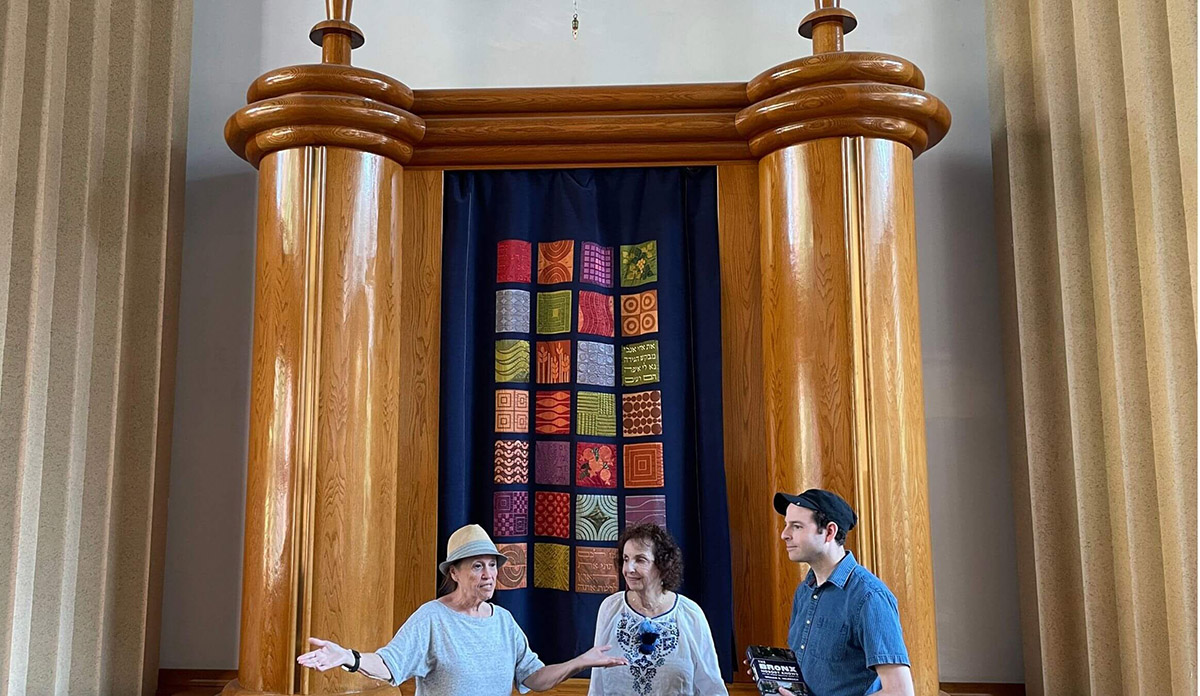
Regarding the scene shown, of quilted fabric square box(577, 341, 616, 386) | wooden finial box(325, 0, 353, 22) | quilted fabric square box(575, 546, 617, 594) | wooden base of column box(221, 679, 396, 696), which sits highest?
wooden finial box(325, 0, 353, 22)

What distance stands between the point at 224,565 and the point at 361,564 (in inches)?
31.8

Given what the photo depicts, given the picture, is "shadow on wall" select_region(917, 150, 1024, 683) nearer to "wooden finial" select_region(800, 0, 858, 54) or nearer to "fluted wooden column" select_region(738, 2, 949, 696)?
"fluted wooden column" select_region(738, 2, 949, 696)

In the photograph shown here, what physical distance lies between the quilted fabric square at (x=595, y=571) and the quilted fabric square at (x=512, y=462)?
26cm

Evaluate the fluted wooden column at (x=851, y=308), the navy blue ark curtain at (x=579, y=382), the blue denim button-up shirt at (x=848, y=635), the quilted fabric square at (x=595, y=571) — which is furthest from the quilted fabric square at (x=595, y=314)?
the blue denim button-up shirt at (x=848, y=635)

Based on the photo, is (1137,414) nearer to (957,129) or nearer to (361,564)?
(957,129)

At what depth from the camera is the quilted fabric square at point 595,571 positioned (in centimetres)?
302

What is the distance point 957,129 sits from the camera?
11.8ft

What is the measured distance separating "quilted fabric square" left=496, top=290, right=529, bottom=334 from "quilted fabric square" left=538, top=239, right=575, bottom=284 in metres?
0.08

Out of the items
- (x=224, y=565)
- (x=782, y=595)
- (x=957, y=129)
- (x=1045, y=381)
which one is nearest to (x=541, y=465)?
(x=782, y=595)

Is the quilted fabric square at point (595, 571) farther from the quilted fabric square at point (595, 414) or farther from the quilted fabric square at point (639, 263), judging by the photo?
the quilted fabric square at point (639, 263)

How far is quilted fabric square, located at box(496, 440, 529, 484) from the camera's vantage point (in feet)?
10.1

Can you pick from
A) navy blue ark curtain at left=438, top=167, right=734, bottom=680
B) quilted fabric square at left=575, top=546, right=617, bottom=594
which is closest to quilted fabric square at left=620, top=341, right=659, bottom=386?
navy blue ark curtain at left=438, top=167, right=734, bottom=680

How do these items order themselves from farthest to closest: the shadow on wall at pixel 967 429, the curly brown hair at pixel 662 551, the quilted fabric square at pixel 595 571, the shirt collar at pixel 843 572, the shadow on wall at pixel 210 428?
the shadow on wall at pixel 210 428 < the shadow on wall at pixel 967 429 < the quilted fabric square at pixel 595 571 < the curly brown hair at pixel 662 551 < the shirt collar at pixel 843 572

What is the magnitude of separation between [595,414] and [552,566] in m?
0.44
